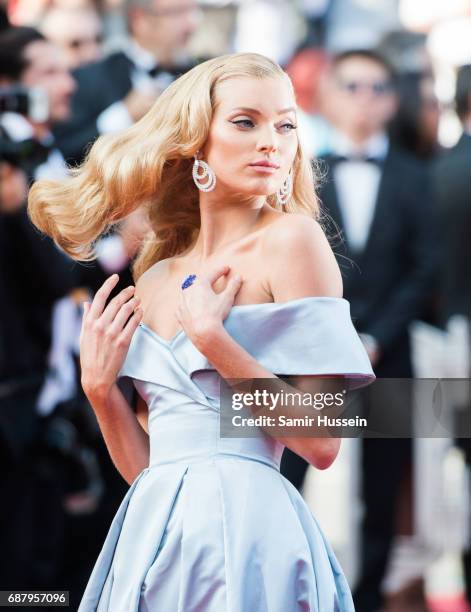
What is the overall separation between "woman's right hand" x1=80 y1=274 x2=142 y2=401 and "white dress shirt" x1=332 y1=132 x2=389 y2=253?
7.56 feet

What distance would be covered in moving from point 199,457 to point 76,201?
1.71ft

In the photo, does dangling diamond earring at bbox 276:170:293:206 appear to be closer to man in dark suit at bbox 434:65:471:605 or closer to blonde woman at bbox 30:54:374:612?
blonde woman at bbox 30:54:374:612

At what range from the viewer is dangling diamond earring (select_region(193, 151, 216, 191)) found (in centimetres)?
224

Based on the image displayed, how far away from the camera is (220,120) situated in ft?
7.17

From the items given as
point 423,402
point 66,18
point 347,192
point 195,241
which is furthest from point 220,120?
point 66,18

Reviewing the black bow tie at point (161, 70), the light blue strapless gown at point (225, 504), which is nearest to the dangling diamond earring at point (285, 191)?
the light blue strapless gown at point (225, 504)

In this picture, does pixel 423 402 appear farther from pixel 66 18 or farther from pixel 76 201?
pixel 66 18

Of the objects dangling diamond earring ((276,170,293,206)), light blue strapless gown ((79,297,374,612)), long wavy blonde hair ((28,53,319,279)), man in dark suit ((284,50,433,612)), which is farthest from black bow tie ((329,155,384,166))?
light blue strapless gown ((79,297,374,612))

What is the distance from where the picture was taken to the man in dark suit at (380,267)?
4.59m

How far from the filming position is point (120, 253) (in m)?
4.54

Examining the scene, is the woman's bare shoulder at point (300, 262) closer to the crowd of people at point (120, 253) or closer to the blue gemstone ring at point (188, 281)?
the blue gemstone ring at point (188, 281)

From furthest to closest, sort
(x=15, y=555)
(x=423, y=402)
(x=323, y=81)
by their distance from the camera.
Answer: (x=323, y=81) → (x=15, y=555) → (x=423, y=402)

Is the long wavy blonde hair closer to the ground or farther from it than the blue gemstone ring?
farther from it

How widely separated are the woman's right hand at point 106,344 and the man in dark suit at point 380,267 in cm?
228
